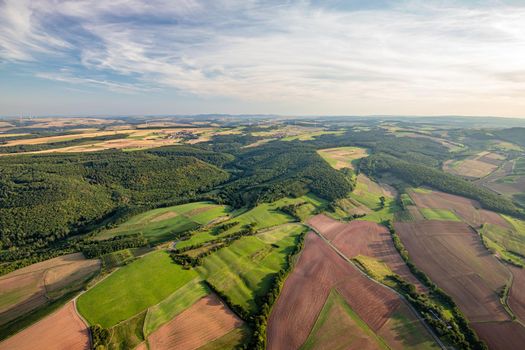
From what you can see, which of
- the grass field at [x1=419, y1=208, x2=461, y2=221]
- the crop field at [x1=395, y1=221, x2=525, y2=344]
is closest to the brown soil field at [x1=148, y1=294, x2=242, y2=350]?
the crop field at [x1=395, y1=221, x2=525, y2=344]

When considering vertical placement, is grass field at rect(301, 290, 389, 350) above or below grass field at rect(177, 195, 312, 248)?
below

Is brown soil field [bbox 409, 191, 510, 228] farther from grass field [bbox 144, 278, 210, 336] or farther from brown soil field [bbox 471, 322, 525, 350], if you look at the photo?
grass field [bbox 144, 278, 210, 336]

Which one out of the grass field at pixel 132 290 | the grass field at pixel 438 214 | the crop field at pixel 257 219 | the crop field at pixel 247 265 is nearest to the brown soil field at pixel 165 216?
the crop field at pixel 257 219

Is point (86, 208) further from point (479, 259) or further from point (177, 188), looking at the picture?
point (479, 259)

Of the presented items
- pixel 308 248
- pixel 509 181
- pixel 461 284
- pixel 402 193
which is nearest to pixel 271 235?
pixel 308 248

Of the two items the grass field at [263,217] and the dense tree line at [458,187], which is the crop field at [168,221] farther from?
the dense tree line at [458,187]
